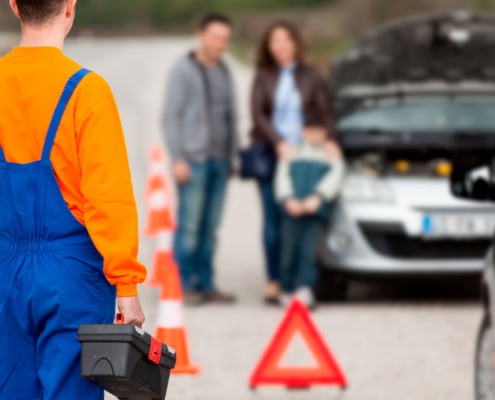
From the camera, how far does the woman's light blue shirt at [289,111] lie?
32.2 feet

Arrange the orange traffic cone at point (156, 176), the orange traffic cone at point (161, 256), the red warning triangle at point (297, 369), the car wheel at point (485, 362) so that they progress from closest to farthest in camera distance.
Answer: the car wheel at point (485, 362) → the red warning triangle at point (297, 369) → the orange traffic cone at point (161, 256) → the orange traffic cone at point (156, 176)

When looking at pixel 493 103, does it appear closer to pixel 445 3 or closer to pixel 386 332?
pixel 386 332

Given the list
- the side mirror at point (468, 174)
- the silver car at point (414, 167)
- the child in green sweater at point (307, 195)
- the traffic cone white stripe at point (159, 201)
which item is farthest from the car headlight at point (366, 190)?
the side mirror at point (468, 174)

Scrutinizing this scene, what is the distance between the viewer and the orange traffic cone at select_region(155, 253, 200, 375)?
6.00 m

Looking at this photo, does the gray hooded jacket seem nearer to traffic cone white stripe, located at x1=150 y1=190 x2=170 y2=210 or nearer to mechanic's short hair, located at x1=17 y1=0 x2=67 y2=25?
traffic cone white stripe, located at x1=150 y1=190 x2=170 y2=210

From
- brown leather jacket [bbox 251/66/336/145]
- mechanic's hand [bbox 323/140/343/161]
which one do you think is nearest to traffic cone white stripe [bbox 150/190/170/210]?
brown leather jacket [bbox 251/66/336/145]

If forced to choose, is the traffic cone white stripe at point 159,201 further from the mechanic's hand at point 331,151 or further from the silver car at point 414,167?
the mechanic's hand at point 331,151

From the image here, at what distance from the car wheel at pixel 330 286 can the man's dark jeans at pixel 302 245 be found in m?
0.09

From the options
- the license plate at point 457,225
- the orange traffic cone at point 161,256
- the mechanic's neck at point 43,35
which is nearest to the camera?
the mechanic's neck at point 43,35

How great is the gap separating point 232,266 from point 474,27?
2.96 m

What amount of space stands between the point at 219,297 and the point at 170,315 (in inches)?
145

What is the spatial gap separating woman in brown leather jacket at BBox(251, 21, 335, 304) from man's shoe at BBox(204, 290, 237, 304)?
0.95 feet

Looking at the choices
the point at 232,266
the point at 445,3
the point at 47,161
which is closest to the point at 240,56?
the point at 445,3

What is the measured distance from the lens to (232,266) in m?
11.8
